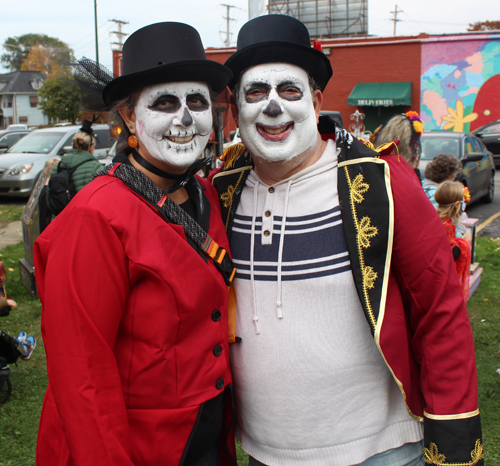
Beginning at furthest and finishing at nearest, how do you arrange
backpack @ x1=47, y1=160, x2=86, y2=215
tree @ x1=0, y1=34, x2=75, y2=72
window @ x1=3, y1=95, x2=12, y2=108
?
1. tree @ x1=0, y1=34, x2=75, y2=72
2. window @ x1=3, y1=95, x2=12, y2=108
3. backpack @ x1=47, y1=160, x2=86, y2=215

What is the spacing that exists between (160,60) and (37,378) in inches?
125

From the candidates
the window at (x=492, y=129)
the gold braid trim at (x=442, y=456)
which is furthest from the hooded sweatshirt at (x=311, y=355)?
the window at (x=492, y=129)

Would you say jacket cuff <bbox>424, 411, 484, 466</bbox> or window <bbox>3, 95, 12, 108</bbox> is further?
window <bbox>3, 95, 12, 108</bbox>

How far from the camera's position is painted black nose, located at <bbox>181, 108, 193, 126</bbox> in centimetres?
167

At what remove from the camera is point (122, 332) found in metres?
1.45

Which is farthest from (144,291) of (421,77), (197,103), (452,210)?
(421,77)

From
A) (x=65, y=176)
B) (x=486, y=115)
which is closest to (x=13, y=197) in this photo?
(x=65, y=176)

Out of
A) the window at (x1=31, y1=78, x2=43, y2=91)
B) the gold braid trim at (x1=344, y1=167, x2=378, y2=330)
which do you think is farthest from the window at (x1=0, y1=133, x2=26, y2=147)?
the window at (x1=31, y1=78, x2=43, y2=91)

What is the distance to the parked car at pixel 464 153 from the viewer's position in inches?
341

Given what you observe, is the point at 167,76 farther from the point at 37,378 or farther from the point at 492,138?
the point at 492,138

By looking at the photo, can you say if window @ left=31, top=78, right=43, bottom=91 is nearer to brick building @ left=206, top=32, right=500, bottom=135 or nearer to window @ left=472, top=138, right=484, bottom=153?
brick building @ left=206, top=32, right=500, bottom=135

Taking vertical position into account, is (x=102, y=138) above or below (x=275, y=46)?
above

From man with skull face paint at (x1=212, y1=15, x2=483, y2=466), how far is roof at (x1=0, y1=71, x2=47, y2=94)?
211 ft

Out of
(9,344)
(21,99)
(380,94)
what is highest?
(21,99)
